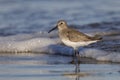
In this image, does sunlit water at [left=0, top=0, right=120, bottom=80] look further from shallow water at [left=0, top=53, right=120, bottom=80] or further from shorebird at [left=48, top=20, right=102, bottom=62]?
shorebird at [left=48, top=20, right=102, bottom=62]

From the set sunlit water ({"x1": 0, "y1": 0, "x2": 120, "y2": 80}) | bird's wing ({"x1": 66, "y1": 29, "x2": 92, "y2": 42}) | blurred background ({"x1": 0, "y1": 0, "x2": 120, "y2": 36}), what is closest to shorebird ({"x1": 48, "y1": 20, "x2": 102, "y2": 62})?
bird's wing ({"x1": 66, "y1": 29, "x2": 92, "y2": 42})

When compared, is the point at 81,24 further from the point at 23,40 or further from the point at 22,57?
the point at 22,57

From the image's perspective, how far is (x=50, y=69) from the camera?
8367 mm

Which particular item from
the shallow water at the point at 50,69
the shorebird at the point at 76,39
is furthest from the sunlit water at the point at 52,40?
the shorebird at the point at 76,39

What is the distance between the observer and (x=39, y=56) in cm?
958

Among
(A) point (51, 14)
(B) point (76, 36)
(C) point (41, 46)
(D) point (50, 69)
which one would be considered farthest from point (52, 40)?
(A) point (51, 14)

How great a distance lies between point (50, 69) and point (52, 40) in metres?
2.25

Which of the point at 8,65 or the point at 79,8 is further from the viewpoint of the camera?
the point at 79,8

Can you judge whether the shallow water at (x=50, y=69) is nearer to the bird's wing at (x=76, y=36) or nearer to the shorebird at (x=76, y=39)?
the shorebird at (x=76, y=39)

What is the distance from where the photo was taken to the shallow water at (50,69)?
783 cm

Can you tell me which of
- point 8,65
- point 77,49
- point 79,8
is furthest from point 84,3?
point 8,65

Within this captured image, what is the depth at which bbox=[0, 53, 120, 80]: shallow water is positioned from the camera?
25.7 feet

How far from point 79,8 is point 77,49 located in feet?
15.9

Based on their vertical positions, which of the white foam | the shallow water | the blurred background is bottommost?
the shallow water
